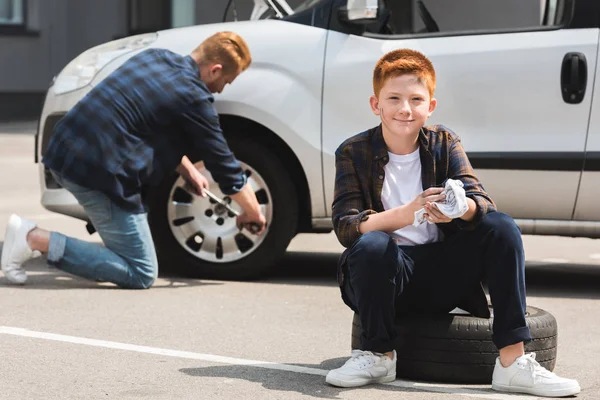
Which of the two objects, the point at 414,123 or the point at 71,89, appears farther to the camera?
the point at 71,89

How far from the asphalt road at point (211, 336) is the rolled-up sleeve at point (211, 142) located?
1.91 feet

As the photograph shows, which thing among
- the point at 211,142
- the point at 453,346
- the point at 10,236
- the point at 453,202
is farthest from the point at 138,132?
the point at 453,202

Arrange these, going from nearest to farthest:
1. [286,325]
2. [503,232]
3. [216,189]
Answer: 1. [503,232]
2. [286,325]
3. [216,189]

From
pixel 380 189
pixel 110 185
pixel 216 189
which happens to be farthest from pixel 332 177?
pixel 380 189

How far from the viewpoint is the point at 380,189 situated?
4723 mm

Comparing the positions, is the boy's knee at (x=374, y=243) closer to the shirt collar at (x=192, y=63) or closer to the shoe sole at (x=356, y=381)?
the shoe sole at (x=356, y=381)

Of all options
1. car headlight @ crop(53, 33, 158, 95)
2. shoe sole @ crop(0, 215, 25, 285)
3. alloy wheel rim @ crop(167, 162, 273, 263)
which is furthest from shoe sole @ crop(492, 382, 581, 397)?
car headlight @ crop(53, 33, 158, 95)

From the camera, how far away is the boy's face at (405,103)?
465cm

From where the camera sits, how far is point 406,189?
15.6ft

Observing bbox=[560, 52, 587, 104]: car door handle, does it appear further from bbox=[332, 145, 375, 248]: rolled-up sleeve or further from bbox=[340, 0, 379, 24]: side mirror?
bbox=[332, 145, 375, 248]: rolled-up sleeve

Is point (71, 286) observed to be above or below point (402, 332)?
below

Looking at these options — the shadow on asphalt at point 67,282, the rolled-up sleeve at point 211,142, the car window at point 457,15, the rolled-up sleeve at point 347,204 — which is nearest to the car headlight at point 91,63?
the rolled-up sleeve at point 211,142

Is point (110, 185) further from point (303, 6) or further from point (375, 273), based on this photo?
point (375, 273)

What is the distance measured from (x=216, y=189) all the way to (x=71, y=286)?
0.91m
